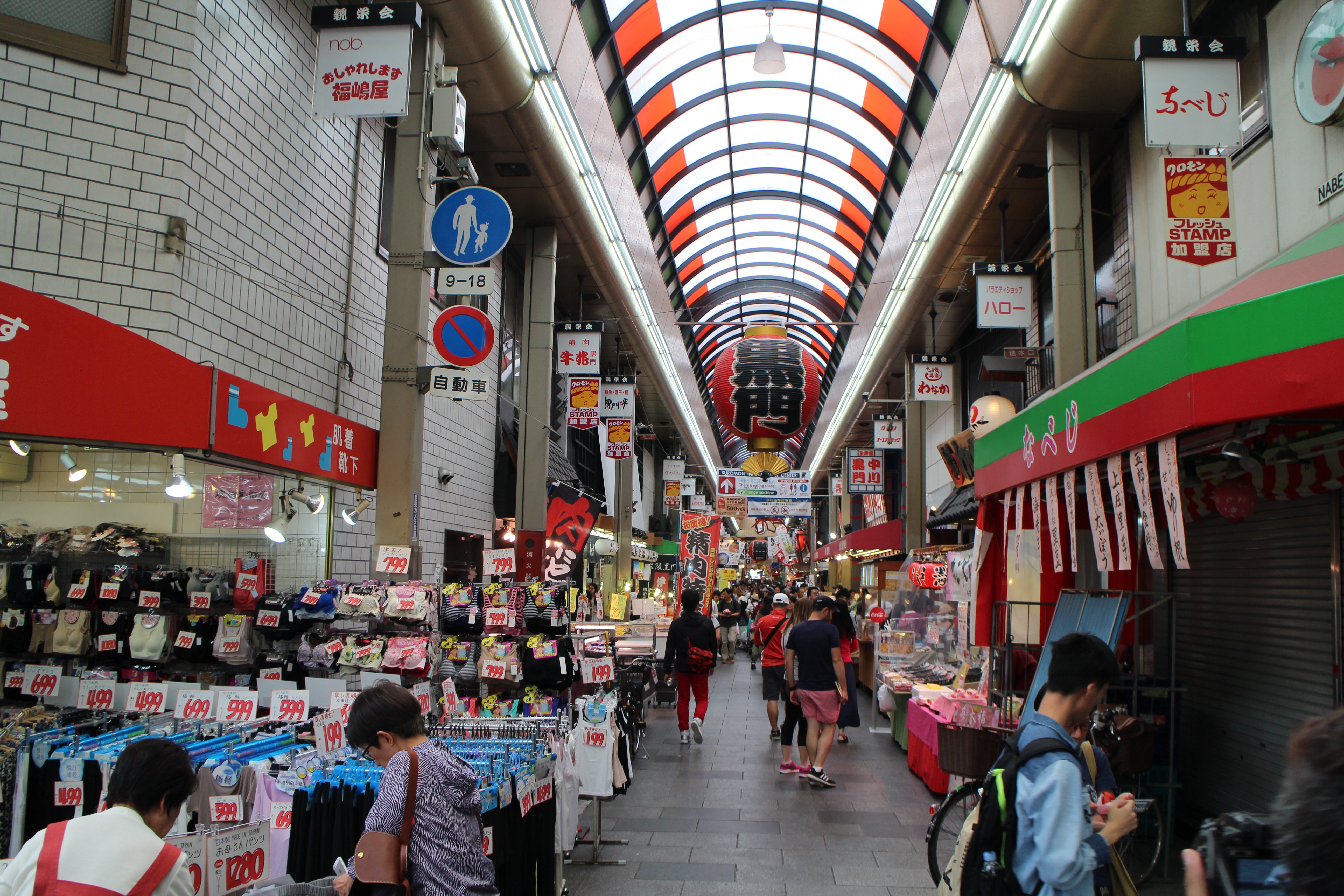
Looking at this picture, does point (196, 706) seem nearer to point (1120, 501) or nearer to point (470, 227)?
point (470, 227)

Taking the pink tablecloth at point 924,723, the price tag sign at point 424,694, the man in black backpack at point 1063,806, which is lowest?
the pink tablecloth at point 924,723

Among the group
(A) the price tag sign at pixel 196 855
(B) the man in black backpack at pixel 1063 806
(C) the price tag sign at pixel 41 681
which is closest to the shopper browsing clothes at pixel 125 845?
(A) the price tag sign at pixel 196 855

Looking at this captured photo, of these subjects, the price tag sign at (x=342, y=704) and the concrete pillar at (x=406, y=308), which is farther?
the concrete pillar at (x=406, y=308)

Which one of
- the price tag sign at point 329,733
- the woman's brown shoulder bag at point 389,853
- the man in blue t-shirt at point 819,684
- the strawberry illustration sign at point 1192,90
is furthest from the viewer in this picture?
the man in blue t-shirt at point 819,684

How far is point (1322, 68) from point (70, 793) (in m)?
8.12

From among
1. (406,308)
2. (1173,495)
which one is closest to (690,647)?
(406,308)

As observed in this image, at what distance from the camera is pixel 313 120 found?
344 inches

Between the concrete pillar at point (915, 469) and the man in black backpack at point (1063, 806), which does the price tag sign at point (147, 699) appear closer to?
the man in black backpack at point (1063, 806)

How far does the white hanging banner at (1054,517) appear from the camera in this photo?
236 inches

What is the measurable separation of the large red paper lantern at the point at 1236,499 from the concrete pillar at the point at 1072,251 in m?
3.57

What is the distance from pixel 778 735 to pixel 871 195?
1083 centimetres

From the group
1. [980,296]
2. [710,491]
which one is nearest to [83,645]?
[980,296]

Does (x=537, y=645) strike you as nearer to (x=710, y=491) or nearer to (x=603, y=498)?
(x=603, y=498)

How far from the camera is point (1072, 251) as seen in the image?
30.8ft
